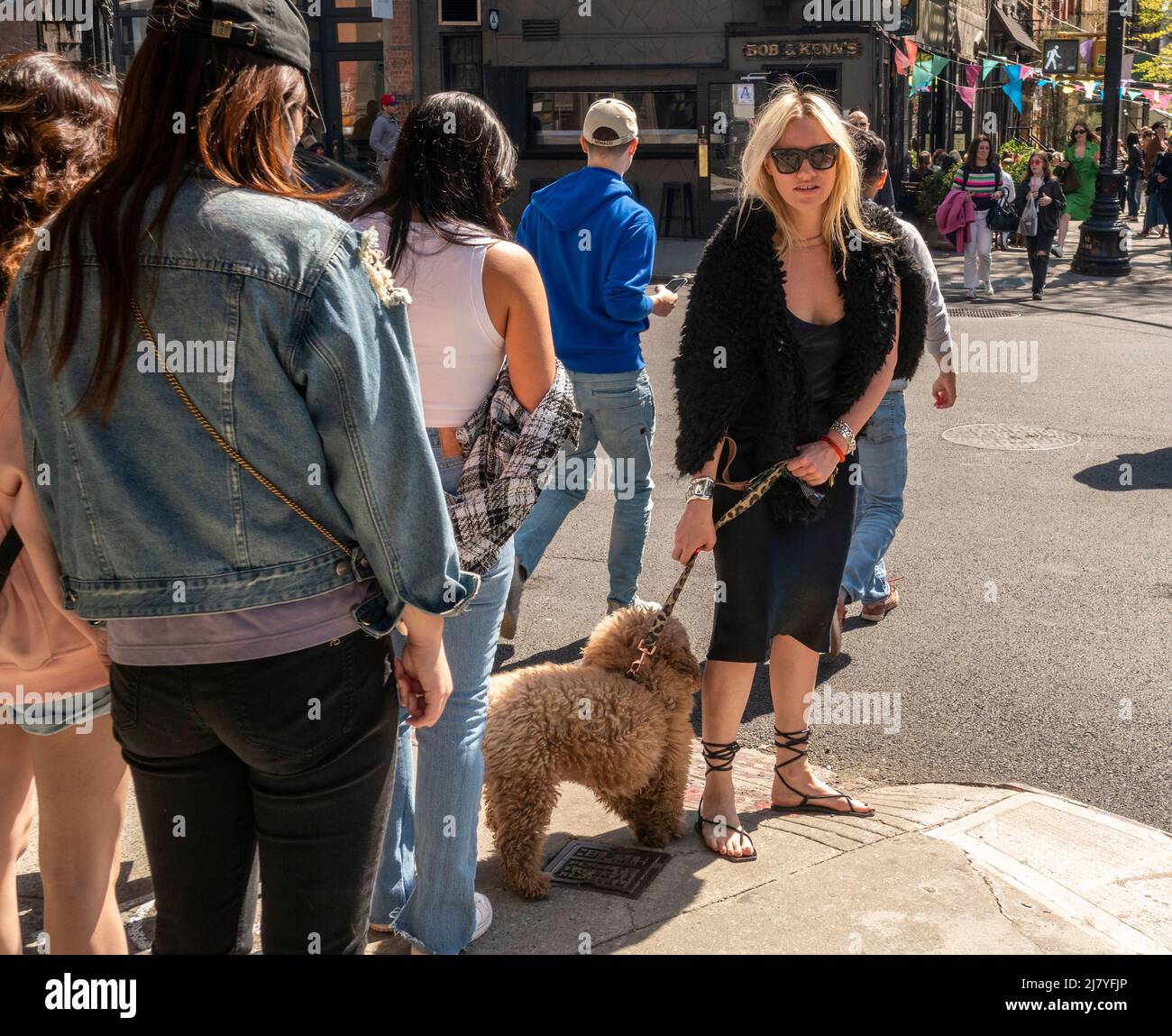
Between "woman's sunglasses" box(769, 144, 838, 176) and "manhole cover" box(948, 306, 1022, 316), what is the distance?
11.7 m

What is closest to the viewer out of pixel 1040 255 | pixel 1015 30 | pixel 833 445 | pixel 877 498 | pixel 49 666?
pixel 49 666

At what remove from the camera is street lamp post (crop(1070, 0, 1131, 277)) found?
17484mm

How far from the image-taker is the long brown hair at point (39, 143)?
8.15ft

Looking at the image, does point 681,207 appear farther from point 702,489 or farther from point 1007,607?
point 702,489

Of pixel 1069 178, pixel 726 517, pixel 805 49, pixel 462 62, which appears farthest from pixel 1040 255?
pixel 726 517

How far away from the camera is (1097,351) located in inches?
498

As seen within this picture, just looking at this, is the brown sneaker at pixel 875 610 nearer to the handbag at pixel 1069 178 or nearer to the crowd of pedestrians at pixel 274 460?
the crowd of pedestrians at pixel 274 460

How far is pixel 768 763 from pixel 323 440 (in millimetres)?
3164

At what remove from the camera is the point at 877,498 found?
20.1ft

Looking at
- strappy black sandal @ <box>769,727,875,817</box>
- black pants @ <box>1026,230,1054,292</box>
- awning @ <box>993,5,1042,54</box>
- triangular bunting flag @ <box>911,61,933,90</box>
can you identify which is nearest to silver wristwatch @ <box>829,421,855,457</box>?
strappy black sandal @ <box>769,727,875,817</box>

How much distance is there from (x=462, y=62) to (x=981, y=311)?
41.2 ft

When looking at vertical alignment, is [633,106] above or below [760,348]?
above

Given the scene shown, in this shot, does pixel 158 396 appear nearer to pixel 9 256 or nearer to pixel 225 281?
pixel 225 281
